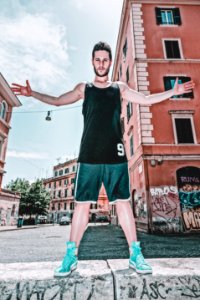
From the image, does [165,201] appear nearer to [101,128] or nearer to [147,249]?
[147,249]

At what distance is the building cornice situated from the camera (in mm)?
17677

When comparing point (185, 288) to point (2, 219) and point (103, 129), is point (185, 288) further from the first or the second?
point (2, 219)

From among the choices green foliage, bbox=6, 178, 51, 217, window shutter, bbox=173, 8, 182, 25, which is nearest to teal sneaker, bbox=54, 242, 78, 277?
window shutter, bbox=173, 8, 182, 25

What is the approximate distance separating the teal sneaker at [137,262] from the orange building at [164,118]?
9.70 metres

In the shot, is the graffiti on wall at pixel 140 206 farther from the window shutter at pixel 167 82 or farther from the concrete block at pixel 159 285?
the concrete block at pixel 159 285

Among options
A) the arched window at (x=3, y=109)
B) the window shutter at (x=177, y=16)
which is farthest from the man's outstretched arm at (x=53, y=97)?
the arched window at (x=3, y=109)

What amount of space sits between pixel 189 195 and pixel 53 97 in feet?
35.4

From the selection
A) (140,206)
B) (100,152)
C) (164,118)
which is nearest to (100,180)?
(100,152)

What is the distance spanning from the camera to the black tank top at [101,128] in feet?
6.38

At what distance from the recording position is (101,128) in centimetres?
202

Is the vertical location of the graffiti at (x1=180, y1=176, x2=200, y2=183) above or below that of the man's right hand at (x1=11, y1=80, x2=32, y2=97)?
above

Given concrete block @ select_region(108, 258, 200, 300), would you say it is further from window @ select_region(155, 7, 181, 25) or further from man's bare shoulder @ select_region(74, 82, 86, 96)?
window @ select_region(155, 7, 181, 25)

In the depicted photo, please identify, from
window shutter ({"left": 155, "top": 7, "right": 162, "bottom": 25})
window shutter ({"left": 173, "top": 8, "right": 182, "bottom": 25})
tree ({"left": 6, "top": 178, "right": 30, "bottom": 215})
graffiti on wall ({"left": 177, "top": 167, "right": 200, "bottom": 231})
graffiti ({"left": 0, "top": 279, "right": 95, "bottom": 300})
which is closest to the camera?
graffiti ({"left": 0, "top": 279, "right": 95, "bottom": 300})

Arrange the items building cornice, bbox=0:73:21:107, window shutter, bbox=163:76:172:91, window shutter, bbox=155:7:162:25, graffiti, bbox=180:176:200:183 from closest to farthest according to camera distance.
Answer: graffiti, bbox=180:176:200:183 < window shutter, bbox=163:76:172:91 < window shutter, bbox=155:7:162:25 < building cornice, bbox=0:73:21:107
